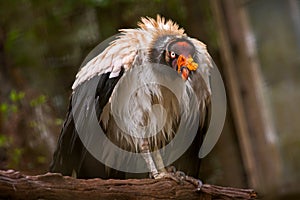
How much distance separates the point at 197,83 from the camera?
255cm

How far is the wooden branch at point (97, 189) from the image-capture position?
6.08ft

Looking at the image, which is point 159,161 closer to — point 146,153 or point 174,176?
point 146,153

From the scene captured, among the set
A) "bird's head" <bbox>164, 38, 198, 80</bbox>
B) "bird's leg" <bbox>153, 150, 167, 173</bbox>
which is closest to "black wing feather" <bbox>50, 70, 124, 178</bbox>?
"bird's head" <bbox>164, 38, 198, 80</bbox>

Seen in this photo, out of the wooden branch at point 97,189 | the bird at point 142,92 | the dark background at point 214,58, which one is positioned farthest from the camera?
the dark background at point 214,58

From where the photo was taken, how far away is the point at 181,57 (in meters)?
2.35

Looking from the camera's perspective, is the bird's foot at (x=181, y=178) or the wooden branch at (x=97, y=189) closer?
the wooden branch at (x=97, y=189)

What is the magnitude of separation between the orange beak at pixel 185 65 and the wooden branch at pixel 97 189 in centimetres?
42

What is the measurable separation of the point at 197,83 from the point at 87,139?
21.0 inches

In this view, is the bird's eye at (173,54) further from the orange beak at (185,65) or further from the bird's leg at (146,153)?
the bird's leg at (146,153)

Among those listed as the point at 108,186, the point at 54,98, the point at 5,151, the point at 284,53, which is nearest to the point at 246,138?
the point at 284,53

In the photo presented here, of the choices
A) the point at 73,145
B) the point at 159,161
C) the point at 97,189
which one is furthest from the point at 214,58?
the point at 97,189

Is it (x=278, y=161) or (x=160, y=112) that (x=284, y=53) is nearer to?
(x=278, y=161)

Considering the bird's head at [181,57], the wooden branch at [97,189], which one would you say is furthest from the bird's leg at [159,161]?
the bird's head at [181,57]

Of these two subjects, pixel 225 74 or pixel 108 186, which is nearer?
pixel 108 186
